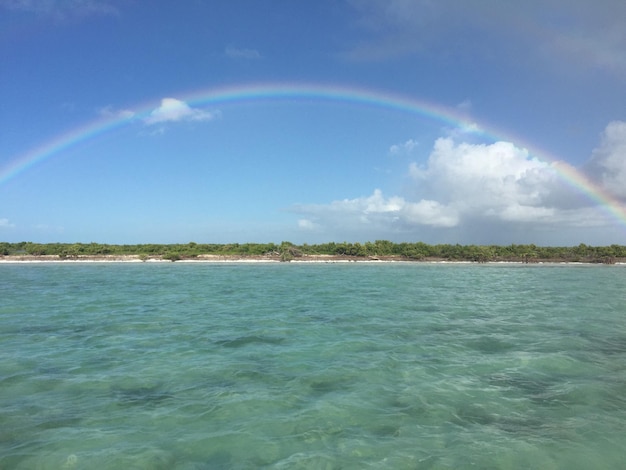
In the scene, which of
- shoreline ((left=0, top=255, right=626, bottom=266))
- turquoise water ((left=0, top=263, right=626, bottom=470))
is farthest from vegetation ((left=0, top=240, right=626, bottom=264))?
turquoise water ((left=0, top=263, right=626, bottom=470))

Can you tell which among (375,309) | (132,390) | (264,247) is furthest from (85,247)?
(132,390)

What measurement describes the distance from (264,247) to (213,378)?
84.4 metres

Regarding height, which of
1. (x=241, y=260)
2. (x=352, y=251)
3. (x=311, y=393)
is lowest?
(x=311, y=393)

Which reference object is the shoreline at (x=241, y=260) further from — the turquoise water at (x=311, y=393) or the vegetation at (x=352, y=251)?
the turquoise water at (x=311, y=393)

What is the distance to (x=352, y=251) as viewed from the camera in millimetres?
92062

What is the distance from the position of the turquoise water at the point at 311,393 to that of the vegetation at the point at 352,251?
7067 cm

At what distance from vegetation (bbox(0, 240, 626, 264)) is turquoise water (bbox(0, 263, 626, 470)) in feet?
232

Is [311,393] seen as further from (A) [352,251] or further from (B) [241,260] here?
(A) [352,251]

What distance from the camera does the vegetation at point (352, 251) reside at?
85.2m

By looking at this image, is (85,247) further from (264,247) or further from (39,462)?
(39,462)

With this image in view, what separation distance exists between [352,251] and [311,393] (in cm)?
8431

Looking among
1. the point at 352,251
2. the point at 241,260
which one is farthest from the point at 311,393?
the point at 352,251

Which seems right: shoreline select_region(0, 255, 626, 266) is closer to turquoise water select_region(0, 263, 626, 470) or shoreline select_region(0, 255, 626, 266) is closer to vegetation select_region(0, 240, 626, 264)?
vegetation select_region(0, 240, 626, 264)

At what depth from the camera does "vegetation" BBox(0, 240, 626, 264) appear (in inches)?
3354
